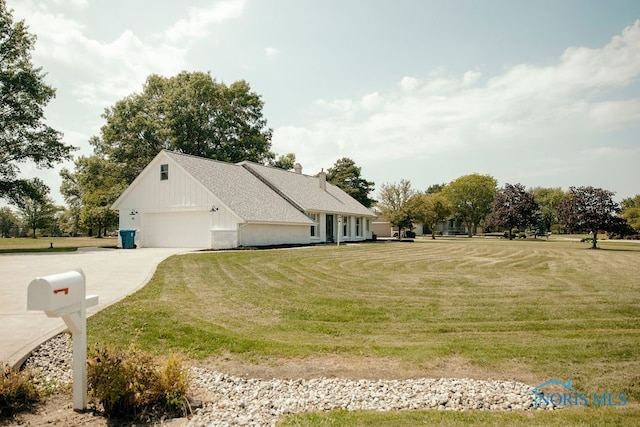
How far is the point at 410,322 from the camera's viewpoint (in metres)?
7.42

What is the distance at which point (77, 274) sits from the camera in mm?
3924

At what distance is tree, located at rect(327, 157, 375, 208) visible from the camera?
183 feet

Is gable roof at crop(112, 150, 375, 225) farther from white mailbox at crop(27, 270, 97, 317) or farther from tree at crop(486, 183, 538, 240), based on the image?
tree at crop(486, 183, 538, 240)

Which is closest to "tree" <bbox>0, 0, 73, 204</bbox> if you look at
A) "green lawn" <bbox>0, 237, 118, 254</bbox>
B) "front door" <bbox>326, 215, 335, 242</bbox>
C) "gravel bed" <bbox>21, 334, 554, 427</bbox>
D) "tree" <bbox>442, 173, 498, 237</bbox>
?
"green lawn" <bbox>0, 237, 118, 254</bbox>

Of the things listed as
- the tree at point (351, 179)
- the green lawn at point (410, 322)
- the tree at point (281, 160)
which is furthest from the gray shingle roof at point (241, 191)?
the tree at point (351, 179)

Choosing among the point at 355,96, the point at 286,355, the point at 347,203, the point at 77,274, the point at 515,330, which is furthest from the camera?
the point at 347,203

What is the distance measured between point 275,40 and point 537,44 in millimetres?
9627

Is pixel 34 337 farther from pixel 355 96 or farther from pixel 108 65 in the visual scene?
pixel 355 96

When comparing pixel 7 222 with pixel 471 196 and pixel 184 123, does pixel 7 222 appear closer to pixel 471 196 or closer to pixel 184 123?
pixel 184 123

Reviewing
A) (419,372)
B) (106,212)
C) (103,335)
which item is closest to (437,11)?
(419,372)

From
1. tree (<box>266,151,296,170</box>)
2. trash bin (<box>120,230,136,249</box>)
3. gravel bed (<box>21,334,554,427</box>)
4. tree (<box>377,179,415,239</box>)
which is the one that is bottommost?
gravel bed (<box>21,334,554,427</box>)

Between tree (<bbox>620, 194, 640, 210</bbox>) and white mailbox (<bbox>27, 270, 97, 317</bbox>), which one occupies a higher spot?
tree (<bbox>620, 194, 640, 210</bbox>)

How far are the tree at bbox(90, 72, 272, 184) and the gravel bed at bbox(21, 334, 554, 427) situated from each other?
3995 centimetres

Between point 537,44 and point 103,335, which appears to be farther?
point 537,44
